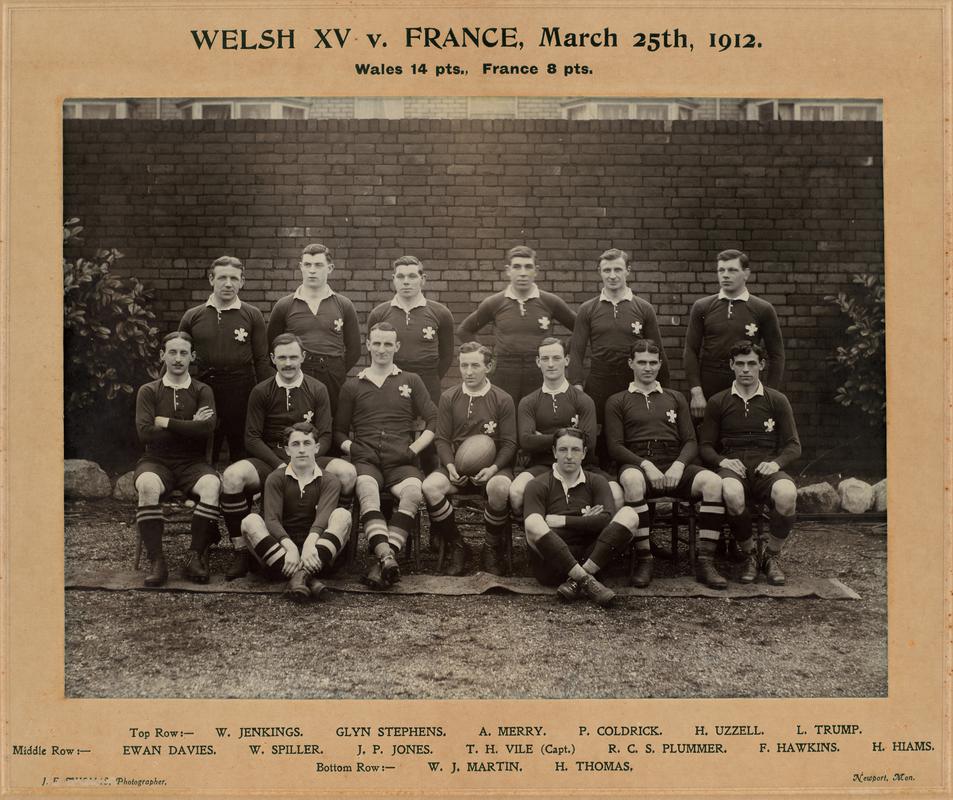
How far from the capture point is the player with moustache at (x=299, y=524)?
165 inches

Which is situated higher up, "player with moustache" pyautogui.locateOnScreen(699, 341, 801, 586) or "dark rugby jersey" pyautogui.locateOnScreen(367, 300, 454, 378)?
"dark rugby jersey" pyautogui.locateOnScreen(367, 300, 454, 378)

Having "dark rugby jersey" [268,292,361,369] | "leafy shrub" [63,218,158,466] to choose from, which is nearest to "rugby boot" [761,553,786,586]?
"dark rugby jersey" [268,292,361,369]

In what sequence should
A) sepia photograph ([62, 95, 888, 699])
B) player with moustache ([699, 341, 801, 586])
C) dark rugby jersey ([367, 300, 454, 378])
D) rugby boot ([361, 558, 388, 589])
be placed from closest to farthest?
sepia photograph ([62, 95, 888, 699])
rugby boot ([361, 558, 388, 589])
player with moustache ([699, 341, 801, 586])
dark rugby jersey ([367, 300, 454, 378])

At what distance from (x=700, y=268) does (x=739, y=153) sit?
2.52 ft

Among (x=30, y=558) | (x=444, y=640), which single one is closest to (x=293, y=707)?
(x=444, y=640)

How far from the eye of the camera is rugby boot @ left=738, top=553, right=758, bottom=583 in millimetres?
4391

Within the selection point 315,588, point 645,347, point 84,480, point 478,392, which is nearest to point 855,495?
point 645,347

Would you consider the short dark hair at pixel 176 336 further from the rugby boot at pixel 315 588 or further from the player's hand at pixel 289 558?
the rugby boot at pixel 315 588

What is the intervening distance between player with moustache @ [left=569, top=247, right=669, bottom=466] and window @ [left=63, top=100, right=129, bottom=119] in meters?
2.61

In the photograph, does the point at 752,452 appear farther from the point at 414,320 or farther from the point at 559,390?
the point at 414,320

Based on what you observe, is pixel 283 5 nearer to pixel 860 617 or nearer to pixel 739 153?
pixel 739 153

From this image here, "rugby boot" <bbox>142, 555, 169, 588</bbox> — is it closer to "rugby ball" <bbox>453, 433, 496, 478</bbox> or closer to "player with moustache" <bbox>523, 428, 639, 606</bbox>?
"rugby ball" <bbox>453, 433, 496, 478</bbox>

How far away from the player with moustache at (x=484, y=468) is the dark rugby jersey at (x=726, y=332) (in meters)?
1.11

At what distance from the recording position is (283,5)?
3.91m
